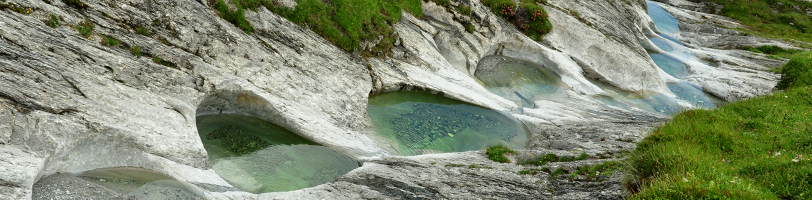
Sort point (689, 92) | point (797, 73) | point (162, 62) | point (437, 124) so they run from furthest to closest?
point (689, 92) → point (797, 73) → point (437, 124) → point (162, 62)

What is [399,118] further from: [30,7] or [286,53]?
[30,7]

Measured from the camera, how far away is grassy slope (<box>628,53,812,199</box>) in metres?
10.6

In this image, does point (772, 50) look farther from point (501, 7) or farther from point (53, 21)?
point (53, 21)

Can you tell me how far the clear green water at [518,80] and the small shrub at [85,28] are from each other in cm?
2579

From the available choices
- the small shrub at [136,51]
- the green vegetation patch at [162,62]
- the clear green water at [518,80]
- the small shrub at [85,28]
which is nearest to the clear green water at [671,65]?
the clear green water at [518,80]

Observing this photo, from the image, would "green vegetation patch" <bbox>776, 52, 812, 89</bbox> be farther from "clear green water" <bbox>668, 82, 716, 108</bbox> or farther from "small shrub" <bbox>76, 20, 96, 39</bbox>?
"small shrub" <bbox>76, 20, 96, 39</bbox>


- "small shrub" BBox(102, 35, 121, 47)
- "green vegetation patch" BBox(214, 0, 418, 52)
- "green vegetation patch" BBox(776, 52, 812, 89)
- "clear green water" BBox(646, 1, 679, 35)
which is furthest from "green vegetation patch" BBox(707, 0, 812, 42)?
"small shrub" BBox(102, 35, 121, 47)

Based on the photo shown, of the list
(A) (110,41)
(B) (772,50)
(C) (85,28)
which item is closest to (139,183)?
(A) (110,41)

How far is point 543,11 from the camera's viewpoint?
45562mm

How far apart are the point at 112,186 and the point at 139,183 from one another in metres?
0.80

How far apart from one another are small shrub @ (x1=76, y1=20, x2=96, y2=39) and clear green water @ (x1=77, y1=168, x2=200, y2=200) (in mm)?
6957

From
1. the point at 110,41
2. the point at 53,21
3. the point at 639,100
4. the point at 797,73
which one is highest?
the point at 53,21

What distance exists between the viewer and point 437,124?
90.3 ft

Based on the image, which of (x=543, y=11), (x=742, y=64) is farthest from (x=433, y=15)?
(x=742, y=64)
